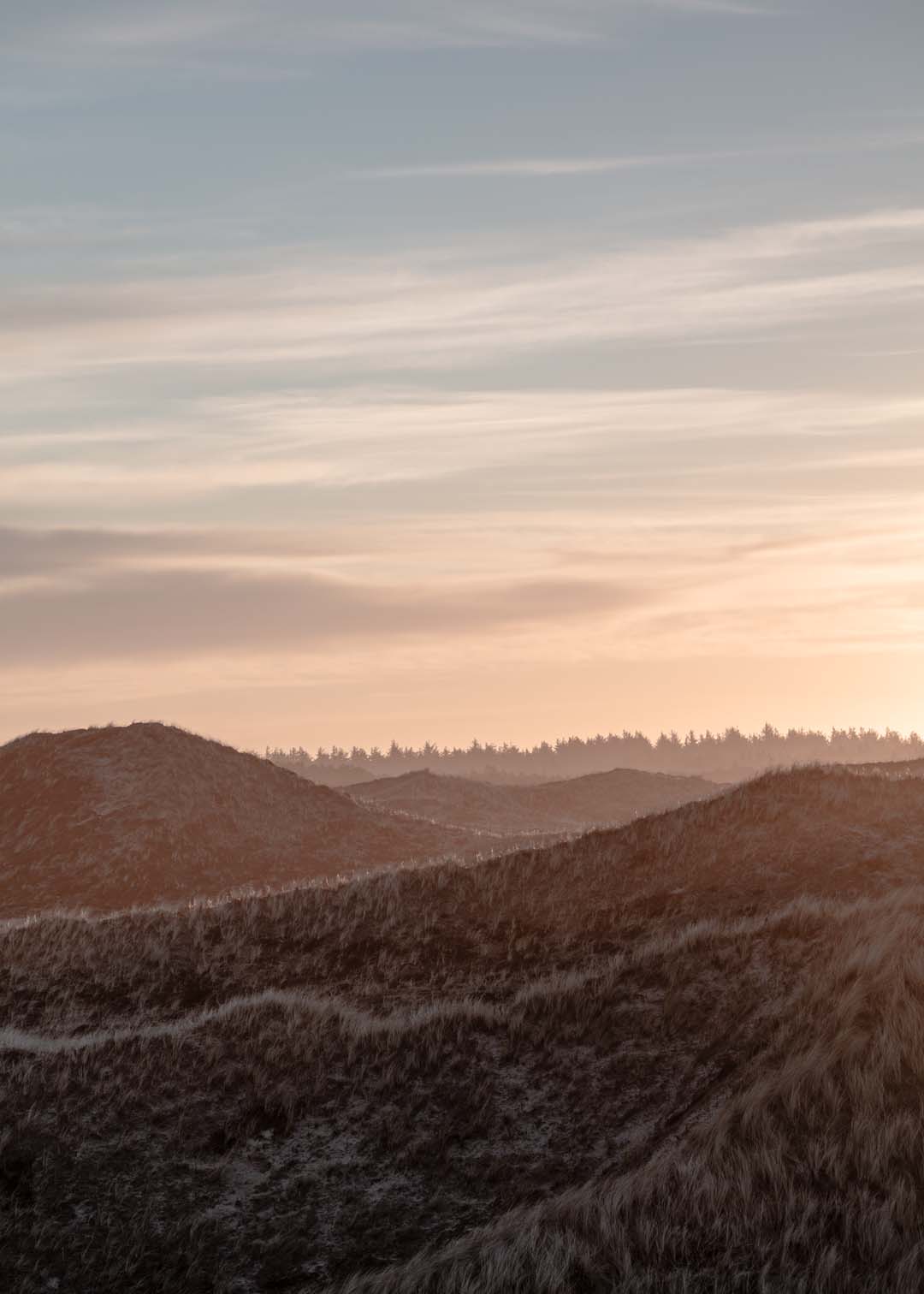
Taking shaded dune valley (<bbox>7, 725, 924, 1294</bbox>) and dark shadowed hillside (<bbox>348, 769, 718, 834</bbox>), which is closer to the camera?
shaded dune valley (<bbox>7, 725, 924, 1294</bbox>)

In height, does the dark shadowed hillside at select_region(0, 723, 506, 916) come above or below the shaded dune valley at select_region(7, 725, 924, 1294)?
above

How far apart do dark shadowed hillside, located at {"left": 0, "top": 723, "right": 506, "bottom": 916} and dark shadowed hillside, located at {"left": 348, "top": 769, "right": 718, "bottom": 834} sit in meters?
14.1

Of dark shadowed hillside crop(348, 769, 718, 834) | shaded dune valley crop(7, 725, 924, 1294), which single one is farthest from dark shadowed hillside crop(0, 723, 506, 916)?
shaded dune valley crop(7, 725, 924, 1294)

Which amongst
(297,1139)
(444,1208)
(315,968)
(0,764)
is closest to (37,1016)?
(315,968)

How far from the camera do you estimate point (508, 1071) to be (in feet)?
58.9

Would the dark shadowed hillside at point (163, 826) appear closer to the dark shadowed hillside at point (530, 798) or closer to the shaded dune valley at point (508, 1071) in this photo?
the dark shadowed hillside at point (530, 798)

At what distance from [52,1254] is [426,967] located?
33.9 feet

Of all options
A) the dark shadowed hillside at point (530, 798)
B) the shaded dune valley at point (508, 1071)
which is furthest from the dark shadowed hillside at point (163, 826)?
the shaded dune valley at point (508, 1071)

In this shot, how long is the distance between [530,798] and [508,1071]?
267ft

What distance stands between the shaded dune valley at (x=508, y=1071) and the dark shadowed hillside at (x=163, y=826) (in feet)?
75.5

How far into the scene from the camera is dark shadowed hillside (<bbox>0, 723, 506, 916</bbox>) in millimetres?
51000

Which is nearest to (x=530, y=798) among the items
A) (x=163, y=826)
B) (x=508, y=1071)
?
(x=163, y=826)

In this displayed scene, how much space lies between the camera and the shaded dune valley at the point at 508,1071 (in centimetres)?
1289

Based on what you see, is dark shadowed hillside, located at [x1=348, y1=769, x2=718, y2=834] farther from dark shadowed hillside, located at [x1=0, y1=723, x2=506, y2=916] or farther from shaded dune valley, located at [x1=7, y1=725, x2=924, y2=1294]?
shaded dune valley, located at [x1=7, y1=725, x2=924, y2=1294]
